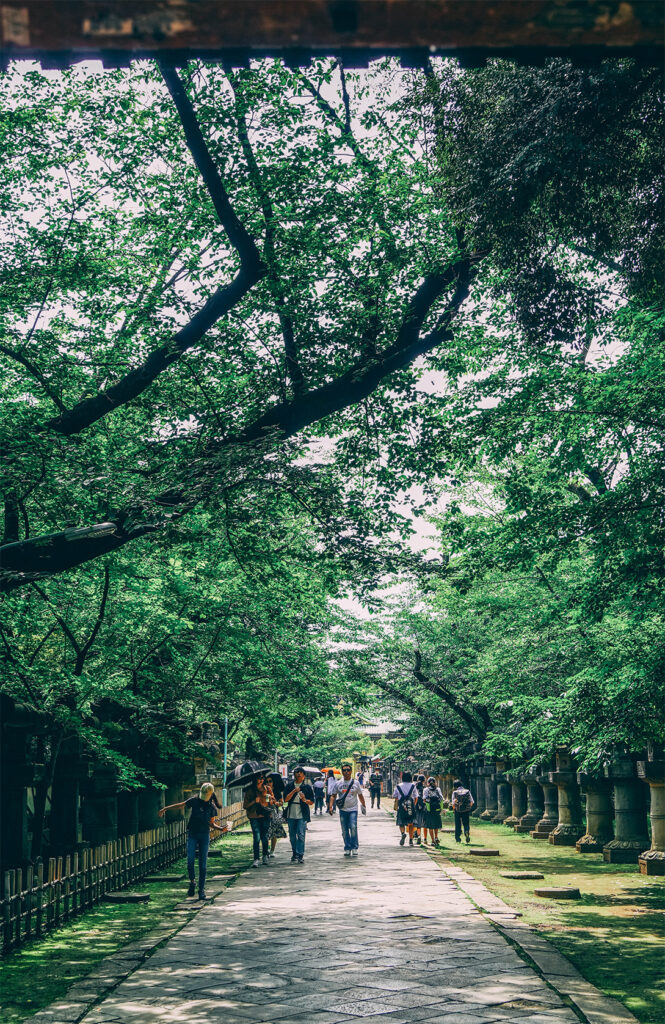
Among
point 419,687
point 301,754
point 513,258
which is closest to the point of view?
point 513,258

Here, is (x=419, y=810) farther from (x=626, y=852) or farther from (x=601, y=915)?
(x=601, y=915)

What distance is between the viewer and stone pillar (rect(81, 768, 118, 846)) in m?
15.1

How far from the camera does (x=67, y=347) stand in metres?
10.1

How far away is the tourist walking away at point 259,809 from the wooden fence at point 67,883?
1.88 metres

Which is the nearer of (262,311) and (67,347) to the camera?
(67,347)

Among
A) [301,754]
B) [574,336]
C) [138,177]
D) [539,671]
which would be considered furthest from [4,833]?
[301,754]

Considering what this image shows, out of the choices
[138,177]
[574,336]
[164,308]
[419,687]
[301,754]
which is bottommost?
[301,754]

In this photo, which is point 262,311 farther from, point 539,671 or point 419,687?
point 419,687

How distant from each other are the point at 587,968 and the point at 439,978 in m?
1.48

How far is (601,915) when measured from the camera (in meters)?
10.8

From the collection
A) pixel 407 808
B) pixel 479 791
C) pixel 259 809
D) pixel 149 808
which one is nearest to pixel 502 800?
pixel 479 791

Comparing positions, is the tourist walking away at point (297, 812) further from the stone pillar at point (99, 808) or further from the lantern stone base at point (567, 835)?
the lantern stone base at point (567, 835)

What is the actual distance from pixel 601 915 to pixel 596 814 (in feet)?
26.7

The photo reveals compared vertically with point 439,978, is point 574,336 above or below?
above
